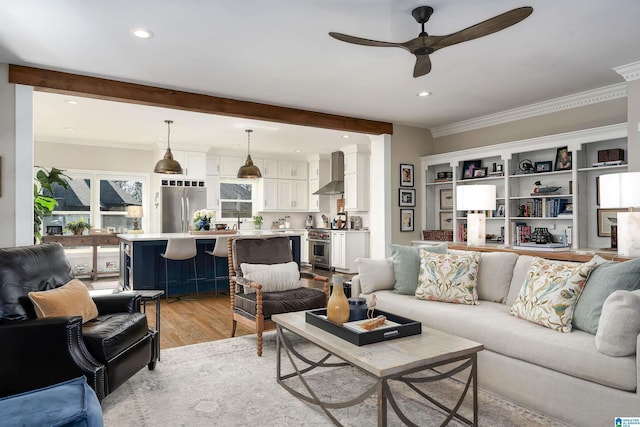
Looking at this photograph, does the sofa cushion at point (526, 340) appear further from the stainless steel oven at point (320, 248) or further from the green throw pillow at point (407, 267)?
the stainless steel oven at point (320, 248)

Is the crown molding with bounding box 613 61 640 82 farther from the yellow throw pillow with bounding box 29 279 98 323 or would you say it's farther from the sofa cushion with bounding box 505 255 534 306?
the yellow throw pillow with bounding box 29 279 98 323

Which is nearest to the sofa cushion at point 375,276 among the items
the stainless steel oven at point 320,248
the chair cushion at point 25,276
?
the chair cushion at point 25,276

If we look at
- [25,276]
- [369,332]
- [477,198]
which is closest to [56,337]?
[25,276]

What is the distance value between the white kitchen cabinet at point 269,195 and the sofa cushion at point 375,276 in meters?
5.64

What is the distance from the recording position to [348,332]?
2.23m

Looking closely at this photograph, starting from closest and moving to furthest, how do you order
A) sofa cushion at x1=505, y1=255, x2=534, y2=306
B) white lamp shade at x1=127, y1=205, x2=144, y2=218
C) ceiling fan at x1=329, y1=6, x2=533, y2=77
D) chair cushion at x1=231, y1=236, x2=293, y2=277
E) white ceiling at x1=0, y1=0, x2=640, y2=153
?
ceiling fan at x1=329, y1=6, x2=533, y2=77 < white ceiling at x1=0, y1=0, x2=640, y2=153 < sofa cushion at x1=505, y1=255, x2=534, y2=306 < chair cushion at x1=231, y1=236, x2=293, y2=277 < white lamp shade at x1=127, y1=205, x2=144, y2=218

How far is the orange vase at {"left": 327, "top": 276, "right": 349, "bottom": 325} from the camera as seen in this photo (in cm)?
247

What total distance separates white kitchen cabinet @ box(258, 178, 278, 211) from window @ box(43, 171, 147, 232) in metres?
2.43

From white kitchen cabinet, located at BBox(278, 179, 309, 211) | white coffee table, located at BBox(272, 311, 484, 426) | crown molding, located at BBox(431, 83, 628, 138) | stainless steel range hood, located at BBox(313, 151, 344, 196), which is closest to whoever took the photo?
white coffee table, located at BBox(272, 311, 484, 426)

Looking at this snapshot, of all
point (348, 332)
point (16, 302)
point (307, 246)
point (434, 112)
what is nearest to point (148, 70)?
point (16, 302)

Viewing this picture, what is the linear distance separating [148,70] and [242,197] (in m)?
5.40

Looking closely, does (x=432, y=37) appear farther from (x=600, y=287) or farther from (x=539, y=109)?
(x=539, y=109)

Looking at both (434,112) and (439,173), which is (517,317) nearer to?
(434,112)

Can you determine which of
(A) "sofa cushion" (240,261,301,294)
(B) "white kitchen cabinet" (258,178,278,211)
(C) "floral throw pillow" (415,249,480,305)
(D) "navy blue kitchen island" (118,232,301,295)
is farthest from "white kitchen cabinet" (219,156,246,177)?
(C) "floral throw pillow" (415,249,480,305)
